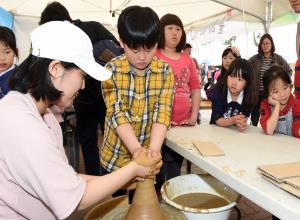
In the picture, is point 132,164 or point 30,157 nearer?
point 30,157

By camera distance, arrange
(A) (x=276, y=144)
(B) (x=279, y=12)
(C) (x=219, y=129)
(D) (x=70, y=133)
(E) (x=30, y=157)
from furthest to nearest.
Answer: (B) (x=279, y=12), (D) (x=70, y=133), (C) (x=219, y=129), (A) (x=276, y=144), (E) (x=30, y=157)

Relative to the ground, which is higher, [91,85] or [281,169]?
[91,85]

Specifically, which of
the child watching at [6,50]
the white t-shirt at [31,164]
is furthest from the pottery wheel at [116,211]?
the child watching at [6,50]

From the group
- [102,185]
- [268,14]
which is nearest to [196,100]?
[102,185]

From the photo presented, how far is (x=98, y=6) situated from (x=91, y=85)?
13.4 ft

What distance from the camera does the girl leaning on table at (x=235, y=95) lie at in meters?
1.78

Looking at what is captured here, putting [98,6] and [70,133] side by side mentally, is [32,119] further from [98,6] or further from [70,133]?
[98,6]

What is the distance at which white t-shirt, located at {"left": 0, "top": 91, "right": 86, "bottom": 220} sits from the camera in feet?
2.38

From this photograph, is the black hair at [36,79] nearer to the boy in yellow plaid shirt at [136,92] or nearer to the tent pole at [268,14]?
the boy in yellow plaid shirt at [136,92]

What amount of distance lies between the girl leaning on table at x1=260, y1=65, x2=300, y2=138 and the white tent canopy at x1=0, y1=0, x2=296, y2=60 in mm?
3162

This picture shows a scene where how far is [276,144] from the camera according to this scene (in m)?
1.33

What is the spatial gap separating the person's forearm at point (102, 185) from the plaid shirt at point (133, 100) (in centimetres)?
38

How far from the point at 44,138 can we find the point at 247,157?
0.77 m

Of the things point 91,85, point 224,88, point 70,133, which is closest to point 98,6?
point 70,133
